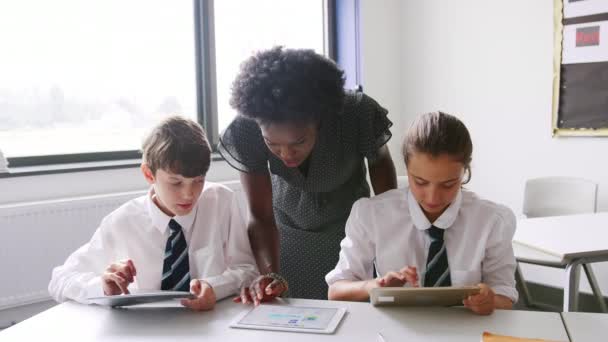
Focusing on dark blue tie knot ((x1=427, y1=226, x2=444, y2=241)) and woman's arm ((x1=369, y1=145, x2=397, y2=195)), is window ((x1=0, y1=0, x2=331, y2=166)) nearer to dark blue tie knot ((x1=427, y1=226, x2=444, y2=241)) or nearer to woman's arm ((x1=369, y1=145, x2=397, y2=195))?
woman's arm ((x1=369, y1=145, x2=397, y2=195))

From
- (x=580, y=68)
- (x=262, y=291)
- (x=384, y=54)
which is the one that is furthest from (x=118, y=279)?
(x=384, y=54)

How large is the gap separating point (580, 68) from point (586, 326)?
2.44m

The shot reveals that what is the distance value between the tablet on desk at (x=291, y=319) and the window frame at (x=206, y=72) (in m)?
2.09

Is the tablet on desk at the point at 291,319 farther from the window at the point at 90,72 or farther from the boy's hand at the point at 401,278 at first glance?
the window at the point at 90,72

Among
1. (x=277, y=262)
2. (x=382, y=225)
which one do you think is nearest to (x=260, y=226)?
(x=277, y=262)

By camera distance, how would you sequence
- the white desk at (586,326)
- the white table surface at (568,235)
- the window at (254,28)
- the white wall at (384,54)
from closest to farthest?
the white desk at (586,326)
the white table surface at (568,235)
the window at (254,28)
the white wall at (384,54)

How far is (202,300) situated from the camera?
1338mm

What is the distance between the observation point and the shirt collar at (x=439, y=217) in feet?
4.82

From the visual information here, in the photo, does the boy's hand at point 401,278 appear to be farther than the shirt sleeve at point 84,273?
No

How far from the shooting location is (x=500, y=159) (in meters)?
3.70

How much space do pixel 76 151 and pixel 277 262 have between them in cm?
204

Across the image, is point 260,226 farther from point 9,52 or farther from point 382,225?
point 9,52

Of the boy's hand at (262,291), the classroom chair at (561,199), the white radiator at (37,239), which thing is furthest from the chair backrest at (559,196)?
the white radiator at (37,239)

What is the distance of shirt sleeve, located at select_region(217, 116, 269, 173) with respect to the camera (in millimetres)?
1735
